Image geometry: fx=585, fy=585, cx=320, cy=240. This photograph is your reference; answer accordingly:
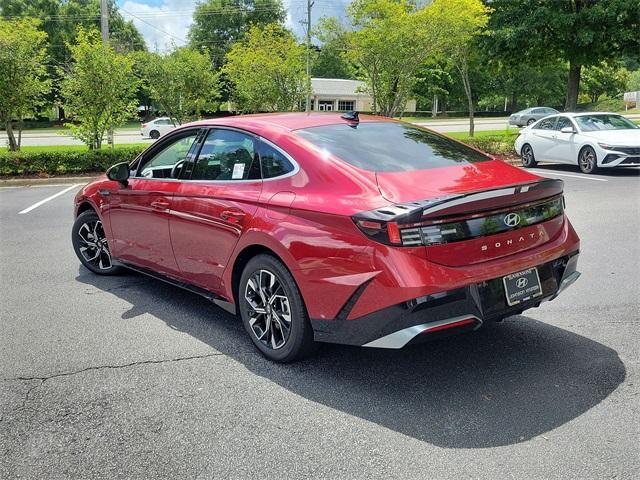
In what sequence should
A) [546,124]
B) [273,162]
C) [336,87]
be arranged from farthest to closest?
[336,87] → [546,124] → [273,162]

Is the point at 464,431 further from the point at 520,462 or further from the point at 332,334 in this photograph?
the point at 332,334

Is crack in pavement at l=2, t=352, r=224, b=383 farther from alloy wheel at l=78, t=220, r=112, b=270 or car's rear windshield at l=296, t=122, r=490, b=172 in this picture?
alloy wheel at l=78, t=220, r=112, b=270

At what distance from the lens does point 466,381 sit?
3.50 m

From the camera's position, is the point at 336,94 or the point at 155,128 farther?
the point at 336,94

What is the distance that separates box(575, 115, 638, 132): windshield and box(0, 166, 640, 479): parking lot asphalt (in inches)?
403

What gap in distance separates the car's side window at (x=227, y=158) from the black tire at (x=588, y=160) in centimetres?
1155

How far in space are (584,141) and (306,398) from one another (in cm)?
1258

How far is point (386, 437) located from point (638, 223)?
686 centimetres

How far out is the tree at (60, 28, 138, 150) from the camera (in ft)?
48.6

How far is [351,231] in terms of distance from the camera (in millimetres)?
3211

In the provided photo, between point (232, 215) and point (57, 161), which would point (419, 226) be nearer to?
point (232, 215)

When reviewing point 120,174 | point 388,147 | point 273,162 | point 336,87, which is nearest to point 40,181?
point 120,174

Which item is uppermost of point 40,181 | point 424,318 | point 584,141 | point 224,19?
point 224,19

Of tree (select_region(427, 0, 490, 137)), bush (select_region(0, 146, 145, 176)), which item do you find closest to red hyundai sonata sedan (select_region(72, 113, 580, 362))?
bush (select_region(0, 146, 145, 176))
